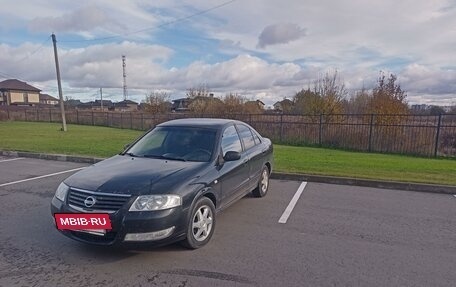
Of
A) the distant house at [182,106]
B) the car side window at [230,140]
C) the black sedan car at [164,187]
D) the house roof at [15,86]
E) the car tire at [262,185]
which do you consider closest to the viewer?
the black sedan car at [164,187]

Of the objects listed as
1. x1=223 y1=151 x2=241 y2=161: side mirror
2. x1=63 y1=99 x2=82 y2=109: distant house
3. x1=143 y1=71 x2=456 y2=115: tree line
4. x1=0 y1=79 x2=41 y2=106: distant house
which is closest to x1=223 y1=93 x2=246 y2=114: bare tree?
x1=143 y1=71 x2=456 y2=115: tree line

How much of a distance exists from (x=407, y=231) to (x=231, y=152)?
265cm

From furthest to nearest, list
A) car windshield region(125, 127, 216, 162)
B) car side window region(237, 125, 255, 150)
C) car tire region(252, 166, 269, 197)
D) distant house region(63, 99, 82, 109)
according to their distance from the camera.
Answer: distant house region(63, 99, 82, 109), car tire region(252, 166, 269, 197), car side window region(237, 125, 255, 150), car windshield region(125, 127, 216, 162)

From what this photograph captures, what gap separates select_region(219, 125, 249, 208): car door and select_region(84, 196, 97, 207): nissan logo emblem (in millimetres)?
1546

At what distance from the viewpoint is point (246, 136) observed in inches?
214

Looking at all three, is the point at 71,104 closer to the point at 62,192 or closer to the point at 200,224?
the point at 62,192

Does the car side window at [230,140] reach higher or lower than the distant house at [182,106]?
lower

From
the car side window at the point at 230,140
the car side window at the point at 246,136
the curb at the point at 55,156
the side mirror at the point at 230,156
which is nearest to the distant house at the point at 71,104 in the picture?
the curb at the point at 55,156

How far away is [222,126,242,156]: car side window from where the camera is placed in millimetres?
Answer: 4505

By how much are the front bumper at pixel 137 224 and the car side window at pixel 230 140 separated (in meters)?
1.38

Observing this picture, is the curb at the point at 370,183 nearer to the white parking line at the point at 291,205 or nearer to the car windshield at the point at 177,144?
the white parking line at the point at 291,205

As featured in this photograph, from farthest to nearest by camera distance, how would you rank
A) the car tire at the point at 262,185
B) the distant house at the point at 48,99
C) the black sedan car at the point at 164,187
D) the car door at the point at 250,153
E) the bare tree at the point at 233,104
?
the distant house at the point at 48,99
the bare tree at the point at 233,104
the car tire at the point at 262,185
the car door at the point at 250,153
the black sedan car at the point at 164,187

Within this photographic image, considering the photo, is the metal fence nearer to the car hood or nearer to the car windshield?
the car windshield

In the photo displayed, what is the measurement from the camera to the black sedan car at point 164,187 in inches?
123
